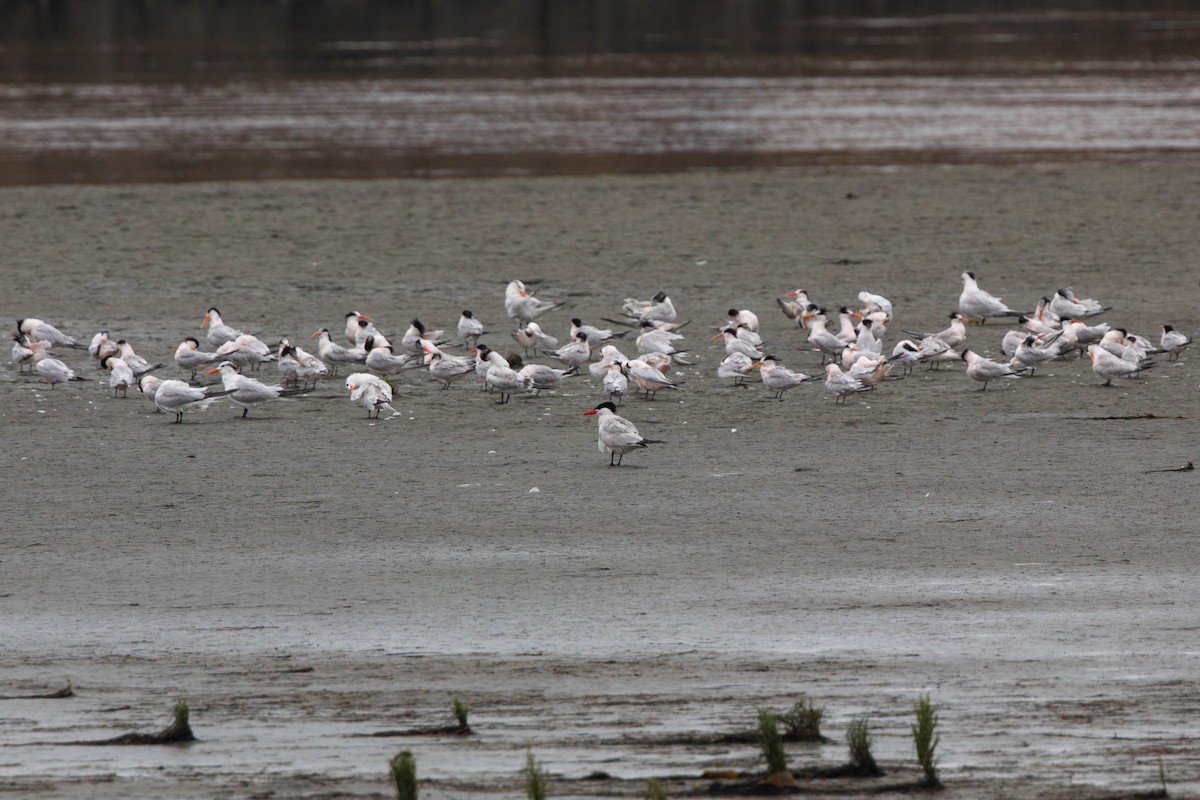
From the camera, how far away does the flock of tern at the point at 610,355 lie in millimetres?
13492

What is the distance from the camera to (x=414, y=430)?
42.2 feet

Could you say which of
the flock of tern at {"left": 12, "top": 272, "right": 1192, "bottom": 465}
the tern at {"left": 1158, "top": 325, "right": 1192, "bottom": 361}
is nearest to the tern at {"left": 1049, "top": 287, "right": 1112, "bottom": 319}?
the flock of tern at {"left": 12, "top": 272, "right": 1192, "bottom": 465}

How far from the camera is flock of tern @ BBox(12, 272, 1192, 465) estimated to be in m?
13.5

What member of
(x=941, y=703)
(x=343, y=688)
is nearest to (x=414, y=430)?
(x=343, y=688)

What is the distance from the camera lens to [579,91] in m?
43.3

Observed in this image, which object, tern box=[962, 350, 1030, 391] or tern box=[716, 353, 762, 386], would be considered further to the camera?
Answer: tern box=[716, 353, 762, 386]

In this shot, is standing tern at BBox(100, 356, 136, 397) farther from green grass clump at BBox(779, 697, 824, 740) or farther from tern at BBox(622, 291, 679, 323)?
green grass clump at BBox(779, 697, 824, 740)

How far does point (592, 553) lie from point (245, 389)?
4555mm

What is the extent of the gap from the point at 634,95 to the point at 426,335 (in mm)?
27611

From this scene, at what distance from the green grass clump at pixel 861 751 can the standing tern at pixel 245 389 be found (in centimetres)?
816

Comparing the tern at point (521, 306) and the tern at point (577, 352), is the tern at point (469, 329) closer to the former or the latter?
the tern at point (521, 306)

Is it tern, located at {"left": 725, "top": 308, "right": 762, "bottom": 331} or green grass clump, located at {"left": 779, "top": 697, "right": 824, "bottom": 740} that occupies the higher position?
tern, located at {"left": 725, "top": 308, "right": 762, "bottom": 331}

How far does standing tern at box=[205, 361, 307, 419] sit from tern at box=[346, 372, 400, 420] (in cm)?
62

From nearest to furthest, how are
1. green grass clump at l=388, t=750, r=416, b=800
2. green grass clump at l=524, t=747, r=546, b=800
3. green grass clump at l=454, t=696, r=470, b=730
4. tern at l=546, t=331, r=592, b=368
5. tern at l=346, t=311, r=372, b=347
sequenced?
green grass clump at l=524, t=747, r=546, b=800
green grass clump at l=388, t=750, r=416, b=800
green grass clump at l=454, t=696, r=470, b=730
tern at l=546, t=331, r=592, b=368
tern at l=346, t=311, r=372, b=347
